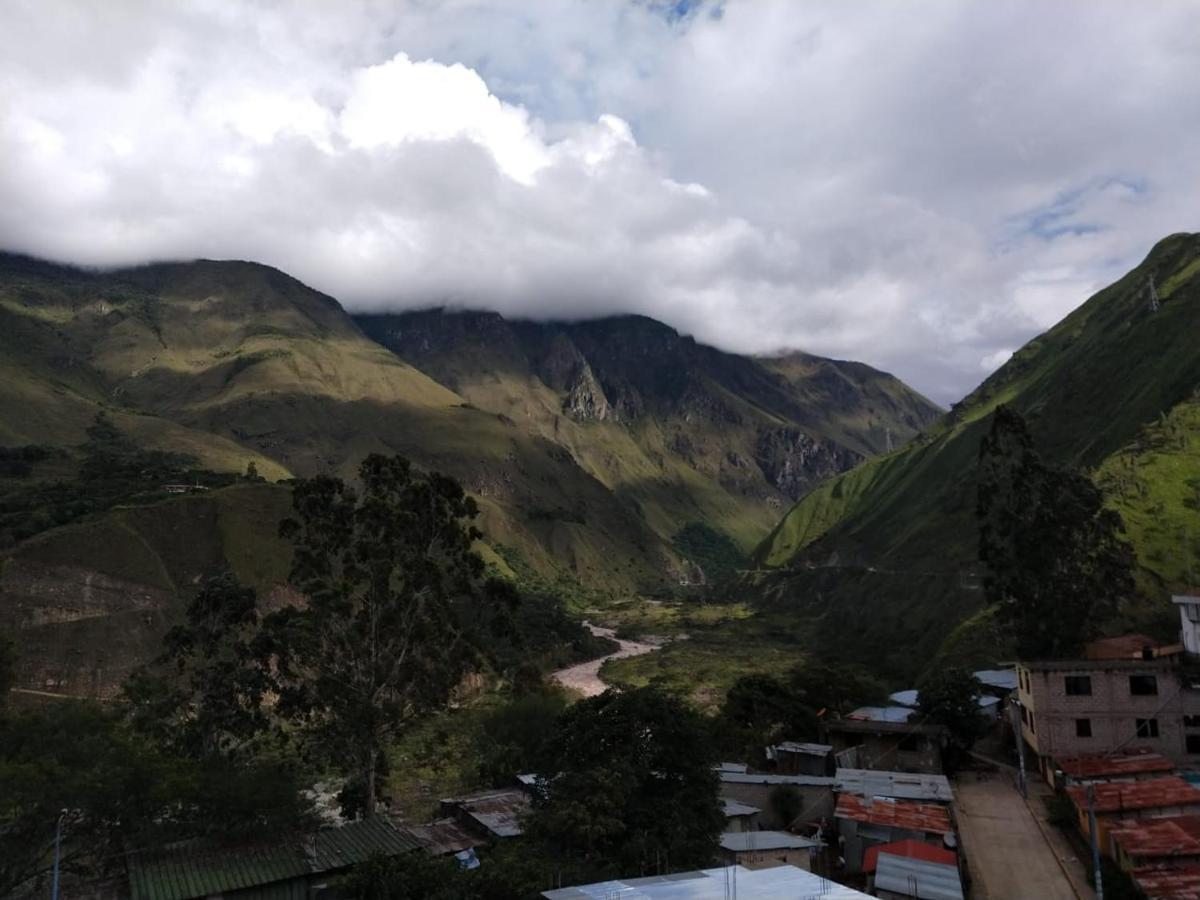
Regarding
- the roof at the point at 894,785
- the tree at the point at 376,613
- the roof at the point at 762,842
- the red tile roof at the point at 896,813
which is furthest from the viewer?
the roof at the point at 894,785

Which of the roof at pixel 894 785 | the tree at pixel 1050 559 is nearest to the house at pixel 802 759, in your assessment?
the roof at pixel 894 785

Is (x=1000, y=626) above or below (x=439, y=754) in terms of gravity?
above

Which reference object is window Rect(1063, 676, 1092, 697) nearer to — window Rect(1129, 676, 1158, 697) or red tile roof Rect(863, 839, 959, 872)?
window Rect(1129, 676, 1158, 697)

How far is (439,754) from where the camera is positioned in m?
71.0

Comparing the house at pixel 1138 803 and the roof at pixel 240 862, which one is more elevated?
the roof at pixel 240 862

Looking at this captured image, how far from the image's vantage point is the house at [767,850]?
109 feet

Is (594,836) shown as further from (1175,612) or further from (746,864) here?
(1175,612)

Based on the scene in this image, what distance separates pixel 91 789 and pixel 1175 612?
71369 millimetres

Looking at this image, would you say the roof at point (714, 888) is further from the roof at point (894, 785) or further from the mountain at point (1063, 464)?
the mountain at point (1063, 464)

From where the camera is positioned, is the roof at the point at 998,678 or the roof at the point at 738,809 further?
the roof at the point at 998,678

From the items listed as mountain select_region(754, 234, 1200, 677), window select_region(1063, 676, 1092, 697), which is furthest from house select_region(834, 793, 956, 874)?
mountain select_region(754, 234, 1200, 677)

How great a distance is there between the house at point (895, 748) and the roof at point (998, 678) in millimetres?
13548

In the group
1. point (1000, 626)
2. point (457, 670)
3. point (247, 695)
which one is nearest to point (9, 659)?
point (247, 695)

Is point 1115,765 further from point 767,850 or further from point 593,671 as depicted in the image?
point 593,671
